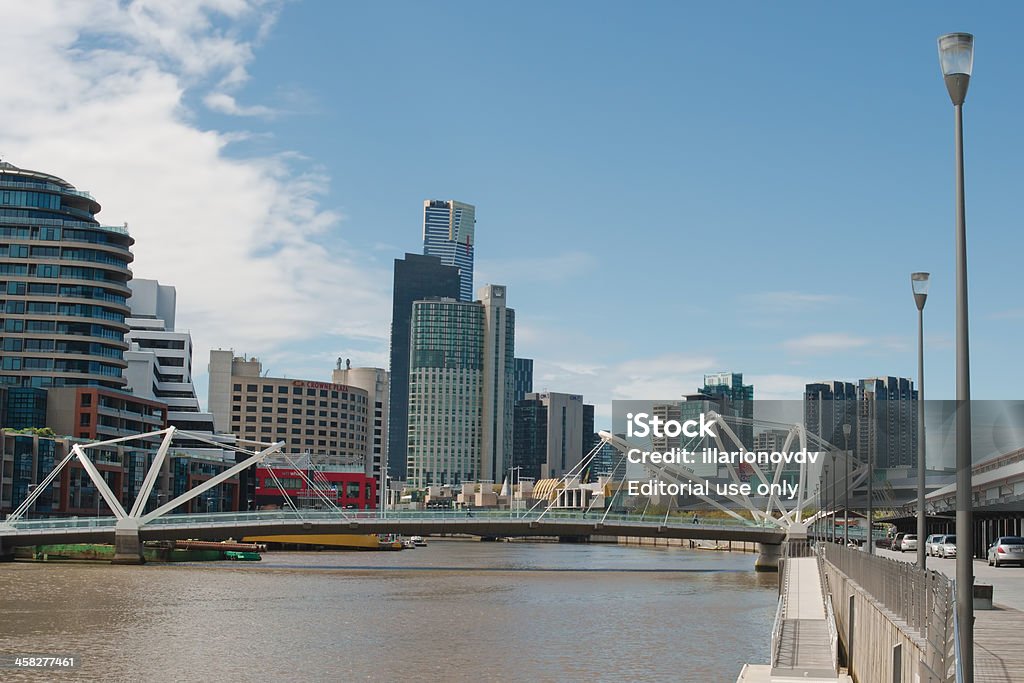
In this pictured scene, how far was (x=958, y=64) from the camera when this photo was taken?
16922 mm

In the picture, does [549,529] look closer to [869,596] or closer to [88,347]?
[88,347]

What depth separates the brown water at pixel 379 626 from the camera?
3653cm

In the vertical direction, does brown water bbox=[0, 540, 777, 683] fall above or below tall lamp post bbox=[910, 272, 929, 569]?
below

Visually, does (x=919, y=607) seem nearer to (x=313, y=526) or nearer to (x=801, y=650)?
(x=801, y=650)

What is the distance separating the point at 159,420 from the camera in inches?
6176

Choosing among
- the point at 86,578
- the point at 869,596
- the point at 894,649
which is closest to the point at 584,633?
the point at 869,596

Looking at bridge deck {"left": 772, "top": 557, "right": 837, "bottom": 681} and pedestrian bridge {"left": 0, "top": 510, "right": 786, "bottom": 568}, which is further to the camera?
pedestrian bridge {"left": 0, "top": 510, "right": 786, "bottom": 568}

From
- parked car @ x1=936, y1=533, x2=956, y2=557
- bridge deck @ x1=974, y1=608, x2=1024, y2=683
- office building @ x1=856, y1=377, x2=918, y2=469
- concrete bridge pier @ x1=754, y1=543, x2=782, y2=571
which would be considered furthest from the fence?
office building @ x1=856, y1=377, x2=918, y2=469

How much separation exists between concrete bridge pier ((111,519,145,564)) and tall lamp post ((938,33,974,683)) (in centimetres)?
9149

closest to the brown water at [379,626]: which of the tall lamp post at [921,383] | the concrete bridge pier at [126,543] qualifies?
the tall lamp post at [921,383]

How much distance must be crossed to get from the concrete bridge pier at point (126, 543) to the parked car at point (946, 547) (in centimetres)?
6189

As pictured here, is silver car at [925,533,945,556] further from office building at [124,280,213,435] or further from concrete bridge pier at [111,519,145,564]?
office building at [124,280,213,435]

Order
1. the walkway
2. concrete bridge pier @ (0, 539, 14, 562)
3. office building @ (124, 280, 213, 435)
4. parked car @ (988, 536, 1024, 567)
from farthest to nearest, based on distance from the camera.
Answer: office building @ (124, 280, 213, 435) < concrete bridge pier @ (0, 539, 14, 562) < parked car @ (988, 536, 1024, 567) < the walkway

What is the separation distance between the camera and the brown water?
36531 mm
